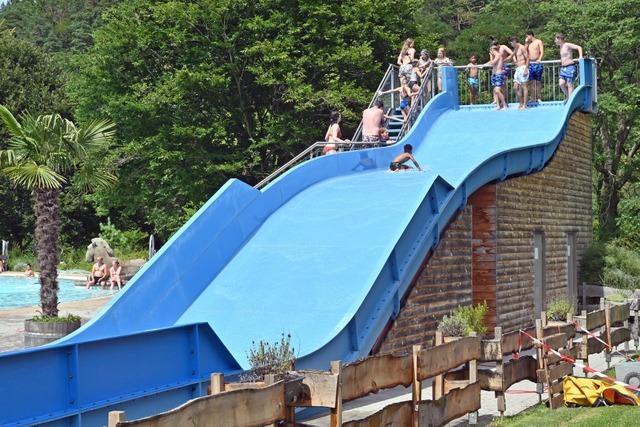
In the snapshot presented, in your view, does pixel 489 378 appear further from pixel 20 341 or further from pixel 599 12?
pixel 599 12

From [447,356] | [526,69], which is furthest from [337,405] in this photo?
[526,69]

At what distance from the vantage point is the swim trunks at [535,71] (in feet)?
77.3

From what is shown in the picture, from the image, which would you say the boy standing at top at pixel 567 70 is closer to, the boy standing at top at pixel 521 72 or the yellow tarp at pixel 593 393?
the boy standing at top at pixel 521 72

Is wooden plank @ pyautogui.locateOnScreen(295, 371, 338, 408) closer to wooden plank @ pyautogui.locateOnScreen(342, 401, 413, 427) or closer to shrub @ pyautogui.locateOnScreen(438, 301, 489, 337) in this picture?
wooden plank @ pyautogui.locateOnScreen(342, 401, 413, 427)

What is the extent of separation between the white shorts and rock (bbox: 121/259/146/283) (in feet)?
43.9

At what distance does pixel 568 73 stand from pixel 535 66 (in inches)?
37.7

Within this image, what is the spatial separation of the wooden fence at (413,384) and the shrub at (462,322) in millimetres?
1335

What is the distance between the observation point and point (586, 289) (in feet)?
79.8

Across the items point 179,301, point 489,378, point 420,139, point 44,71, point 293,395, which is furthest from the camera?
point 44,71

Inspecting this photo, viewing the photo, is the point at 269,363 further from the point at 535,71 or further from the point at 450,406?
the point at 535,71

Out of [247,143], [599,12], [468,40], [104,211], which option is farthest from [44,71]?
[599,12]

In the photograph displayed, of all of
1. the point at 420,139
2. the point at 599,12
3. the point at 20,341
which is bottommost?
the point at 20,341

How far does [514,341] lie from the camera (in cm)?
1151

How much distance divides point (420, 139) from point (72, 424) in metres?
14.2
